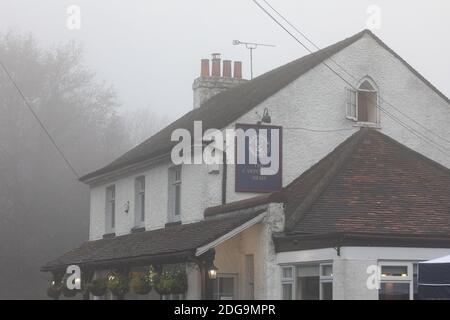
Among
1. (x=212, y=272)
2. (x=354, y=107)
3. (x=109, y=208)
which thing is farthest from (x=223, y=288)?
(x=109, y=208)

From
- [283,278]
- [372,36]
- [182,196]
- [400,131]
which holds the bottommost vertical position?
[283,278]

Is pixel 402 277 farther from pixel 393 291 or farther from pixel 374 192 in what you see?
pixel 374 192

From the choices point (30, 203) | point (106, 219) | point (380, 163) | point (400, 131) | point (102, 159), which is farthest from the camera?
point (102, 159)

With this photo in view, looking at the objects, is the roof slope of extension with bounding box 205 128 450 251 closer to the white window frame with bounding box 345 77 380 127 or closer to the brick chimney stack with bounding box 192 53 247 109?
the white window frame with bounding box 345 77 380 127

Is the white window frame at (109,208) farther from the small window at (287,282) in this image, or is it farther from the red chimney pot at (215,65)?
the small window at (287,282)

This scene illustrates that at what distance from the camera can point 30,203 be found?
54906 mm

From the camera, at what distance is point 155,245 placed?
1031 inches

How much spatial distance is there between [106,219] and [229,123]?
10203 millimetres

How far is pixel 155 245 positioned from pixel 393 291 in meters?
7.43

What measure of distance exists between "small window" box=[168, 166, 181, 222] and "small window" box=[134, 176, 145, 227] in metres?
2.60

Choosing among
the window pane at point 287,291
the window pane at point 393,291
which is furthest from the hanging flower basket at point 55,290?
Result: the window pane at point 393,291

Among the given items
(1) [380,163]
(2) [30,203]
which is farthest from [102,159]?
(1) [380,163]

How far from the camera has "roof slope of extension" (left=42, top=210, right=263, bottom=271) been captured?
22938 millimetres

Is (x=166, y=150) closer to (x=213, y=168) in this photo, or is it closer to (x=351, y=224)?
(x=213, y=168)
